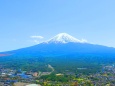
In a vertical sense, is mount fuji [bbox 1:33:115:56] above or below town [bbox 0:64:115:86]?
above

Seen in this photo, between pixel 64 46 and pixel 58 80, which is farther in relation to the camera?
pixel 64 46

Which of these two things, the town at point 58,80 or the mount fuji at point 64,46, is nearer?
the town at point 58,80

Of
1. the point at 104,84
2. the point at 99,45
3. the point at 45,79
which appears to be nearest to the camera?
the point at 104,84

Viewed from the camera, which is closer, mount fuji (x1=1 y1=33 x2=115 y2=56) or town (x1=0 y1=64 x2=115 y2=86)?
town (x1=0 y1=64 x2=115 y2=86)

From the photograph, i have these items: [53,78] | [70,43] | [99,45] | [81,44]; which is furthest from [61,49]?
[53,78]

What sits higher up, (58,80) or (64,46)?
(64,46)

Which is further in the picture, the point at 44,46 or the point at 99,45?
the point at 99,45

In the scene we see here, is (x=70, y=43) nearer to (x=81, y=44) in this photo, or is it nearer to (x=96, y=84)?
(x=81, y=44)

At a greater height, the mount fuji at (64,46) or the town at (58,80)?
the mount fuji at (64,46)

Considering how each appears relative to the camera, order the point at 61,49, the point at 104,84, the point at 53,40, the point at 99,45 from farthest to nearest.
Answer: the point at 99,45 → the point at 53,40 → the point at 61,49 → the point at 104,84

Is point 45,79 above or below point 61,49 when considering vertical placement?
below
